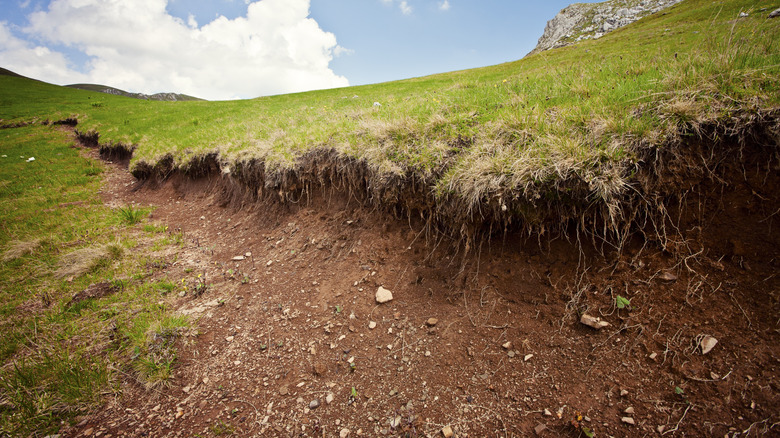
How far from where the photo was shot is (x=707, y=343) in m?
2.42

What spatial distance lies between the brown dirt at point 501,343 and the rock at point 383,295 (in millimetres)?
91

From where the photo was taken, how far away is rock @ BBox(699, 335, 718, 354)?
2.39 meters

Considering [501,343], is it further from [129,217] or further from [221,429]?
[129,217]

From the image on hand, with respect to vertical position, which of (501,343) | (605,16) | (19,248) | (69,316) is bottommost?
(501,343)

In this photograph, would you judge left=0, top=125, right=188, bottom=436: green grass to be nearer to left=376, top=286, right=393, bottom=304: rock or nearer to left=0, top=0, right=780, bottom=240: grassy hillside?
left=376, top=286, right=393, bottom=304: rock

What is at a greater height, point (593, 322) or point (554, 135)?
point (554, 135)

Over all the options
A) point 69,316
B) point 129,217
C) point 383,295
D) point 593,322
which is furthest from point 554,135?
point 129,217

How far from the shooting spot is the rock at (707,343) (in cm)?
239

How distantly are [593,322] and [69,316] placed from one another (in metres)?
8.04

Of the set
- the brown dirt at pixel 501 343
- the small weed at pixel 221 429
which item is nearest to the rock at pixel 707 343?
the brown dirt at pixel 501 343

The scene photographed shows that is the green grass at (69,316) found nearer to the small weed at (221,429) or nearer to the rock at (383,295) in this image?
the small weed at (221,429)

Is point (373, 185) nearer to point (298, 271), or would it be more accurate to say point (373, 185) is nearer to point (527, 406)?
point (298, 271)

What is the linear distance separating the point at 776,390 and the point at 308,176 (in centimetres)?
670

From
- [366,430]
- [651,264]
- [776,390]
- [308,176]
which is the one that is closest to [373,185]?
[308,176]
